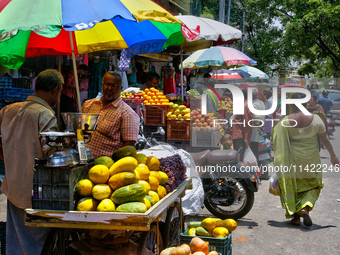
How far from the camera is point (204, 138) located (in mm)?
7039

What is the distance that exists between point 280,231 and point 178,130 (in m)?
2.59

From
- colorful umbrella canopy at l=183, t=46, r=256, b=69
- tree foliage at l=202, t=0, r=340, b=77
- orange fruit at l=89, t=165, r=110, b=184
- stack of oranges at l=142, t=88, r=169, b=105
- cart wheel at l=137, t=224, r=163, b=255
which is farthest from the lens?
tree foliage at l=202, t=0, r=340, b=77

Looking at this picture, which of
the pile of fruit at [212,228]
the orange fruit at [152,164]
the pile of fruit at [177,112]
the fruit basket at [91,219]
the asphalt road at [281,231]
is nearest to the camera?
the fruit basket at [91,219]

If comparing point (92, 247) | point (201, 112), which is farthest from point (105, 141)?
point (201, 112)

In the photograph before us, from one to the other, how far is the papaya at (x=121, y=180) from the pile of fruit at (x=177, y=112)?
4.31m

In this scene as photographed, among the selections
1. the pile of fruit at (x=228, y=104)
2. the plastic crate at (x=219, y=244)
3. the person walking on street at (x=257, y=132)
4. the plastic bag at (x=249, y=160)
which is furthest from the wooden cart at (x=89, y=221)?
the pile of fruit at (x=228, y=104)

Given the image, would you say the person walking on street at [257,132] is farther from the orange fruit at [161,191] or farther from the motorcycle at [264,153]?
Answer: the orange fruit at [161,191]

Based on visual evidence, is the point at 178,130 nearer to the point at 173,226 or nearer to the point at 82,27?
the point at 173,226

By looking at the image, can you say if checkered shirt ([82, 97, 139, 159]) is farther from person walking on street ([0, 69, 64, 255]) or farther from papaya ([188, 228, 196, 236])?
papaya ([188, 228, 196, 236])

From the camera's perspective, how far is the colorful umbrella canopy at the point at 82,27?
10.2 feet

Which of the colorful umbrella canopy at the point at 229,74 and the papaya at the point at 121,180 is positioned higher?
the colorful umbrella canopy at the point at 229,74

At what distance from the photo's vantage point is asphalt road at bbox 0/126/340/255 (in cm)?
502

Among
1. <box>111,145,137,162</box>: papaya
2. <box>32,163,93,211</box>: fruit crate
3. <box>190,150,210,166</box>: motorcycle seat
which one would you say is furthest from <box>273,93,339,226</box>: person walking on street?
<box>32,163,93,211</box>: fruit crate

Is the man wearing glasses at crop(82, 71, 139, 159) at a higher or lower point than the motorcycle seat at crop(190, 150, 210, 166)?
higher
